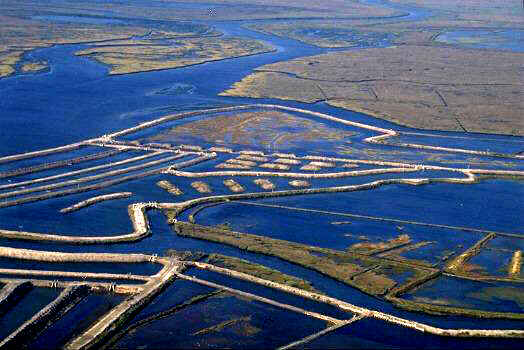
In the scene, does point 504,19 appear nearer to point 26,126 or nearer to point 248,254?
point 26,126

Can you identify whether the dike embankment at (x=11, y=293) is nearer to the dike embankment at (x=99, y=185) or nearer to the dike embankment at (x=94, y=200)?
the dike embankment at (x=94, y=200)

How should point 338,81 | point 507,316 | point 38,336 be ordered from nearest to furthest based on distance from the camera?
point 38,336 < point 507,316 < point 338,81

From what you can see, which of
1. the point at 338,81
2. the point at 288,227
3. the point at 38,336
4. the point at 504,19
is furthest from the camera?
the point at 504,19

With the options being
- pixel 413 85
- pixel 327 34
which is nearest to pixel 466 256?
pixel 413 85

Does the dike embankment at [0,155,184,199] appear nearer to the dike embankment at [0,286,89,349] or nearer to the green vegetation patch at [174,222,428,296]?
the green vegetation patch at [174,222,428,296]

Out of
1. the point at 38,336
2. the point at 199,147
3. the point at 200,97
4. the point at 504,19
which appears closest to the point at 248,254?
the point at 38,336

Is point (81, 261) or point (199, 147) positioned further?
point (199, 147)
